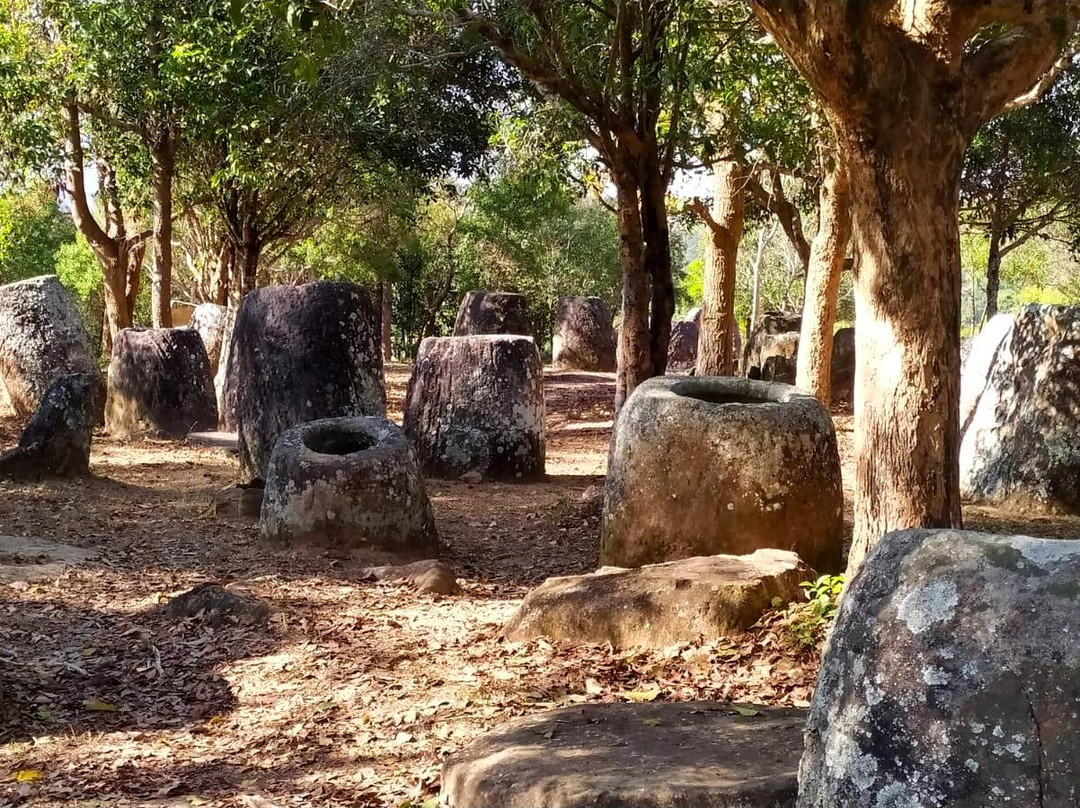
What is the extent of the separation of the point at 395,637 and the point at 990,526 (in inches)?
168

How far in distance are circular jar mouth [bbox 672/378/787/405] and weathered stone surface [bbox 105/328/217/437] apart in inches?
303

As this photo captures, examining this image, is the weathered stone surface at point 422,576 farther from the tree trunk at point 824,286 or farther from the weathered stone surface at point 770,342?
the weathered stone surface at point 770,342

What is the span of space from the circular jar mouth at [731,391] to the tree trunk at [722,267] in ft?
20.7

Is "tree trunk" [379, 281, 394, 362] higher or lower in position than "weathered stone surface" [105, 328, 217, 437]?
higher

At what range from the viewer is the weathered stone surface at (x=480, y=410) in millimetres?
10180

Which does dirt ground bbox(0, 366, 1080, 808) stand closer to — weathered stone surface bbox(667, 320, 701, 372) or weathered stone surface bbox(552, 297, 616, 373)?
weathered stone surface bbox(667, 320, 701, 372)

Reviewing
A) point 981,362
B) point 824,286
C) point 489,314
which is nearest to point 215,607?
point 981,362

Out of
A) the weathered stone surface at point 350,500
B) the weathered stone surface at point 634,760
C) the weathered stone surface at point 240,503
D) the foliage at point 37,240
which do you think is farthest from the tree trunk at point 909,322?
the foliage at point 37,240

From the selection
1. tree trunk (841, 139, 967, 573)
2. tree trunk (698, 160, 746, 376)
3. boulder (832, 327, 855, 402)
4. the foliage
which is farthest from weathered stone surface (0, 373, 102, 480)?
the foliage

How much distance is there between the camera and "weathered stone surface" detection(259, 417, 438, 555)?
684cm

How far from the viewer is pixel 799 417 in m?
5.82

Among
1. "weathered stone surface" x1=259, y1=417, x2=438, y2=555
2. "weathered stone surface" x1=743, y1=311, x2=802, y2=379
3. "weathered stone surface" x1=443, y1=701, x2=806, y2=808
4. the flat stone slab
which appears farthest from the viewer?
"weathered stone surface" x1=743, y1=311, x2=802, y2=379

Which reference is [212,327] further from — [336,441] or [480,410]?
[336,441]

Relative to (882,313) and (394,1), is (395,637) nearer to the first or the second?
(882,313)
